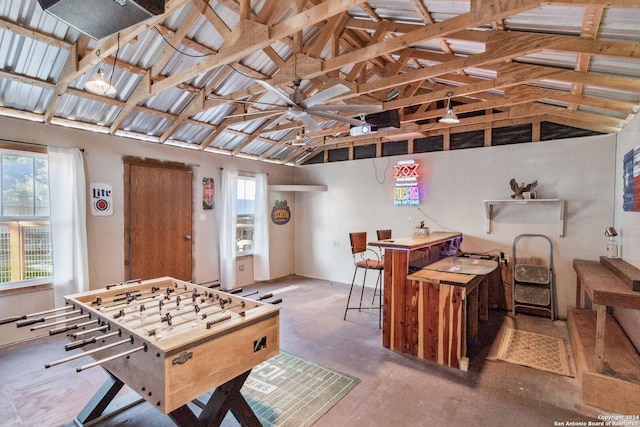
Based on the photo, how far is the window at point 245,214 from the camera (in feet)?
22.3

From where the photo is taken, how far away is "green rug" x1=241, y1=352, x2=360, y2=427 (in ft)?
8.32

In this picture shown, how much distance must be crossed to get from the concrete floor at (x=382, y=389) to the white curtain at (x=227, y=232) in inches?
95.3

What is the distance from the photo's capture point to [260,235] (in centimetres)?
692

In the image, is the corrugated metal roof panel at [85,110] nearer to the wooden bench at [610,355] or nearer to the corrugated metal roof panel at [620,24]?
the corrugated metal roof panel at [620,24]

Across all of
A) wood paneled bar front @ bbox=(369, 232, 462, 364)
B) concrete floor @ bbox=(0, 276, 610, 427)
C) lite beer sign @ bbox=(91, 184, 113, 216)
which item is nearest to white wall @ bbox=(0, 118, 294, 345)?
lite beer sign @ bbox=(91, 184, 113, 216)

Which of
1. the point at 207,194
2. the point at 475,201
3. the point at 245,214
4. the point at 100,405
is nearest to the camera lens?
the point at 100,405

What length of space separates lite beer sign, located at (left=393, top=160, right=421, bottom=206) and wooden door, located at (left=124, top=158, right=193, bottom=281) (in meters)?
3.98

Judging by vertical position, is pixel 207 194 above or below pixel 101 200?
above

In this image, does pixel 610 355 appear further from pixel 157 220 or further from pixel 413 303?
pixel 157 220

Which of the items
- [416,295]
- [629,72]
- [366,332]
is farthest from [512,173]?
[366,332]

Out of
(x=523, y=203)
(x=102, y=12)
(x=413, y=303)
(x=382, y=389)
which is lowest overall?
(x=382, y=389)

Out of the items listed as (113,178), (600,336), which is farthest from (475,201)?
(113,178)

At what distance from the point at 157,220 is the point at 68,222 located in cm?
127

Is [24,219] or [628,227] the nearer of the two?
[628,227]
